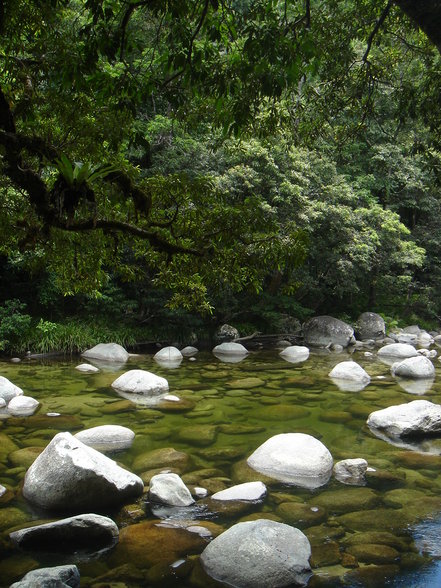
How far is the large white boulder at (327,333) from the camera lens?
59.9ft

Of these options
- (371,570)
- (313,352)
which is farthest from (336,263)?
(371,570)

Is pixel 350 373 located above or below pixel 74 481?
below

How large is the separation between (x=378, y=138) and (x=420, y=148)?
18.3 m

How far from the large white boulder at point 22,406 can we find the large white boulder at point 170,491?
371cm

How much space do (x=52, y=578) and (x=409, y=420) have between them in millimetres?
5590

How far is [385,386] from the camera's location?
36.4ft

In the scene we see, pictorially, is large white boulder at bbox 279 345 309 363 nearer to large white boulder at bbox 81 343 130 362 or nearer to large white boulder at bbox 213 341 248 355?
large white boulder at bbox 213 341 248 355

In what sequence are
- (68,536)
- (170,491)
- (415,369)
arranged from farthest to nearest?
(415,369) → (170,491) → (68,536)

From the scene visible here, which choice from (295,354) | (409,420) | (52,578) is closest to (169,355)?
(295,354)

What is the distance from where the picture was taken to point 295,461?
594 cm

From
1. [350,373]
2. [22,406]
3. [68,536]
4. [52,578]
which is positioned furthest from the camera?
[350,373]

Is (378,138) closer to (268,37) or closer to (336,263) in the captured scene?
(336,263)

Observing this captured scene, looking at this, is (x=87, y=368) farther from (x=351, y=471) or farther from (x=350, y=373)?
(x=351, y=471)

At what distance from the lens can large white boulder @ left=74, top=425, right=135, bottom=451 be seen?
260 inches
